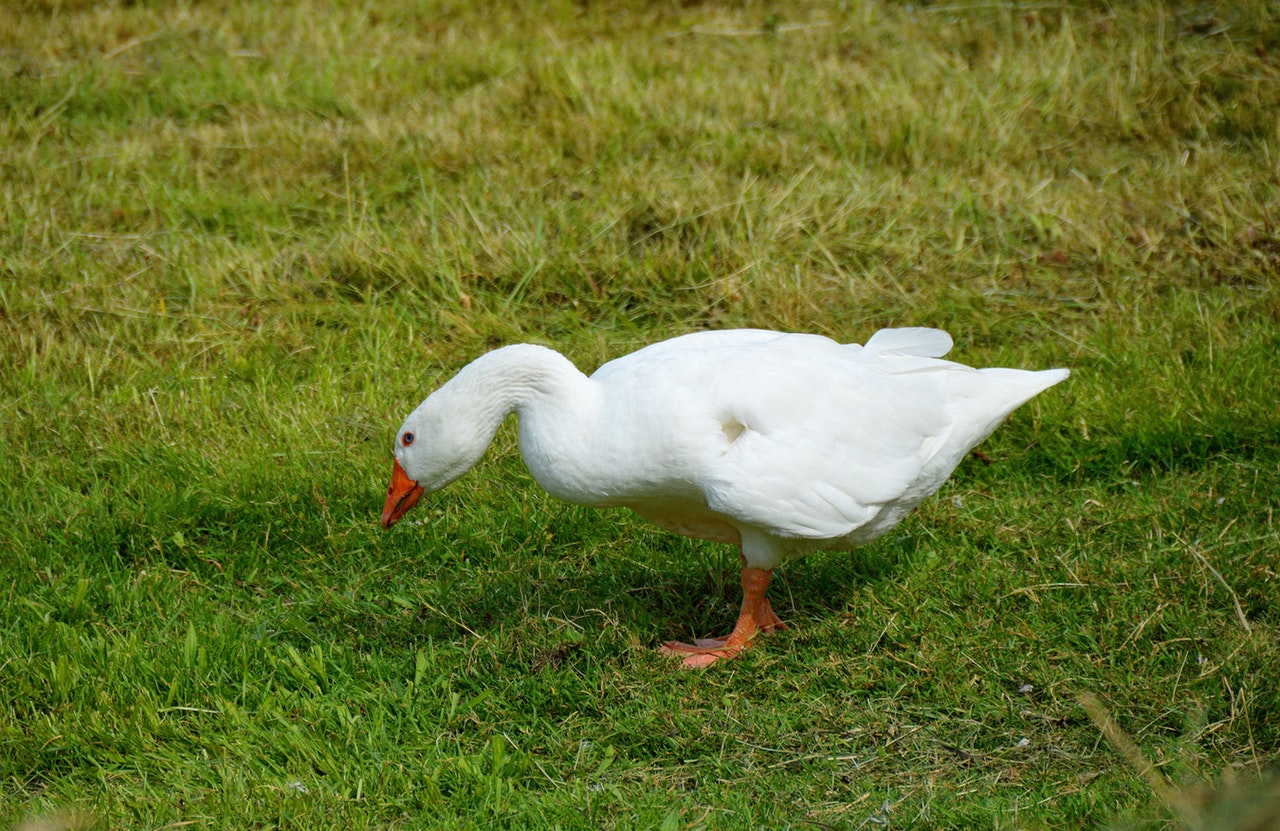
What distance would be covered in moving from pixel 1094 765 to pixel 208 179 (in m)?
5.55

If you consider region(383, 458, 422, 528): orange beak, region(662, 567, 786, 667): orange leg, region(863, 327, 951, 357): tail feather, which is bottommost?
region(662, 567, 786, 667): orange leg

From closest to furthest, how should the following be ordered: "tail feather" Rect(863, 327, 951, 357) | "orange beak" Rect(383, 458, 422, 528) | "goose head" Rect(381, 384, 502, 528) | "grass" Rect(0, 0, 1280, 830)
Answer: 1. "grass" Rect(0, 0, 1280, 830)
2. "goose head" Rect(381, 384, 502, 528)
3. "orange beak" Rect(383, 458, 422, 528)
4. "tail feather" Rect(863, 327, 951, 357)

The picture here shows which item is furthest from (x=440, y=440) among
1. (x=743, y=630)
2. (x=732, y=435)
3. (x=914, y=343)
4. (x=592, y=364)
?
(x=592, y=364)

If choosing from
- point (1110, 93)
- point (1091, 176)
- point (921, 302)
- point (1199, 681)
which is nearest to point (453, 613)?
point (1199, 681)

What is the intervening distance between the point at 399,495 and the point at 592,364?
70.4 inches

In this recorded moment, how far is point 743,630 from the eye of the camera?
3906mm

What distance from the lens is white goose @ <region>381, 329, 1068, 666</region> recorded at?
347cm

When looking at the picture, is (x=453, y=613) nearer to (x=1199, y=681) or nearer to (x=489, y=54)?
(x=1199, y=681)

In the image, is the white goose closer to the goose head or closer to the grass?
the goose head

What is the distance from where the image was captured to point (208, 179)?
679 cm

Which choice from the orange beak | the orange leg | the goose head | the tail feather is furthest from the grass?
the tail feather

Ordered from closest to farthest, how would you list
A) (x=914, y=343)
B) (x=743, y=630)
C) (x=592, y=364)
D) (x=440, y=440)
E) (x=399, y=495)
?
(x=440, y=440) → (x=399, y=495) → (x=743, y=630) → (x=914, y=343) → (x=592, y=364)

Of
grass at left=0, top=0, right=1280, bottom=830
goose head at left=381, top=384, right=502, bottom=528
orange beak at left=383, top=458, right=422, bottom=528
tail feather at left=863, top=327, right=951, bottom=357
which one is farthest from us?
tail feather at left=863, top=327, right=951, bottom=357

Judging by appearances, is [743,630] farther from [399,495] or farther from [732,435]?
[399,495]
